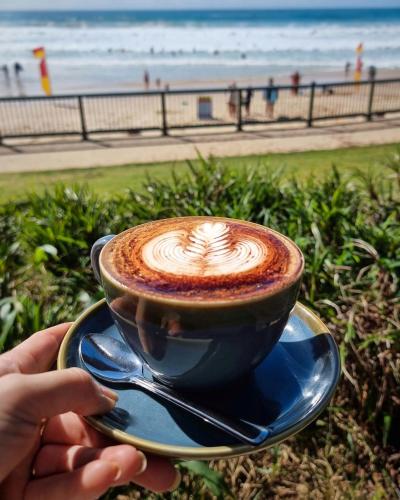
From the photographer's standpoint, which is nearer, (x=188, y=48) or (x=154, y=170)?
(x=154, y=170)

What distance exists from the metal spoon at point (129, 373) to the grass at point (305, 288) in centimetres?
90

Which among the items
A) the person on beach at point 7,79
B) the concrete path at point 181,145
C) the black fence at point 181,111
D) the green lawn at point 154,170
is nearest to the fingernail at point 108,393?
the green lawn at point 154,170

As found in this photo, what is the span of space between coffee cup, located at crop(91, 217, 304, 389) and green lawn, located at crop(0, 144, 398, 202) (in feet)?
19.8

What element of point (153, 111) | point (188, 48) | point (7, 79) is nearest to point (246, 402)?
point (153, 111)

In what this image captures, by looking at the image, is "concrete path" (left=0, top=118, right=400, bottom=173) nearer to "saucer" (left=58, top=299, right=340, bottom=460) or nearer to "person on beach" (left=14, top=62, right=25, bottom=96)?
"saucer" (left=58, top=299, right=340, bottom=460)

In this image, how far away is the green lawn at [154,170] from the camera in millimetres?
8195

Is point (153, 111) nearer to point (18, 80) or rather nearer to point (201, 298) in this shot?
point (18, 80)


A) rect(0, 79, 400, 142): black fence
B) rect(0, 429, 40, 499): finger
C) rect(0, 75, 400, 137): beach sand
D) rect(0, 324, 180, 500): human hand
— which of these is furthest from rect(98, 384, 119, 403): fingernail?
rect(0, 75, 400, 137): beach sand

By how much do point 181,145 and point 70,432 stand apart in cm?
1154

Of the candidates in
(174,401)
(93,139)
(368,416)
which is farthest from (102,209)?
(93,139)

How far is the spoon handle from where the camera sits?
52.0 inches

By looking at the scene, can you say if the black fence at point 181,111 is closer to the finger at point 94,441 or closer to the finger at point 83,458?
the finger at point 94,441

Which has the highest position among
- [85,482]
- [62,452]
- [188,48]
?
[85,482]

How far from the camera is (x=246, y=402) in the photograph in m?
1.53
